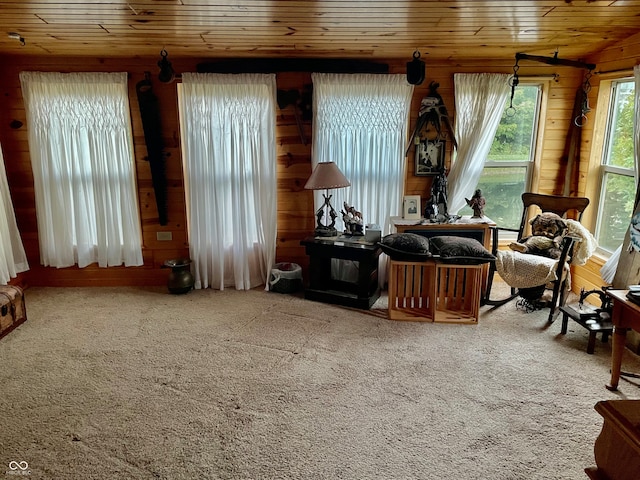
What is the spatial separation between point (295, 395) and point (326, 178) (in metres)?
1.81

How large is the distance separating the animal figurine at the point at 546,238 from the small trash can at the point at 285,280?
1856mm

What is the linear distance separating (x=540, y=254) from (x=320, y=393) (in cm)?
221

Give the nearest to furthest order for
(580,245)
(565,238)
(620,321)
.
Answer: (620,321) → (565,238) → (580,245)

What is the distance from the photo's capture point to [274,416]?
2.47 metres

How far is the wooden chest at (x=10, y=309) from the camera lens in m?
3.38

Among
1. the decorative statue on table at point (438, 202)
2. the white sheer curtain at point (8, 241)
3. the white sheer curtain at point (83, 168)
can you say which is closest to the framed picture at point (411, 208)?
the decorative statue on table at point (438, 202)

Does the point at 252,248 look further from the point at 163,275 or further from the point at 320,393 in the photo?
the point at 320,393

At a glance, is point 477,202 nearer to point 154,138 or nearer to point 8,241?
point 154,138

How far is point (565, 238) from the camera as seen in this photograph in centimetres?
351

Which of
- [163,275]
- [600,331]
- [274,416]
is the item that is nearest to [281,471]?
[274,416]

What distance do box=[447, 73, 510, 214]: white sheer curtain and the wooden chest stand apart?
3.63 metres

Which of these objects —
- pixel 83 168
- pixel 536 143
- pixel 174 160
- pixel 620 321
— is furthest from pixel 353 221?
→ pixel 83 168

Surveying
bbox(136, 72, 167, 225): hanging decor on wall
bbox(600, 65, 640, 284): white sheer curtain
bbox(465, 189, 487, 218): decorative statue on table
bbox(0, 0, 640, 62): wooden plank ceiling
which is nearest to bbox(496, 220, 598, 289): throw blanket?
bbox(600, 65, 640, 284): white sheer curtain

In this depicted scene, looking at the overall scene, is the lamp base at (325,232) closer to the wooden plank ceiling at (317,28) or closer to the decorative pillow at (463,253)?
the decorative pillow at (463,253)
